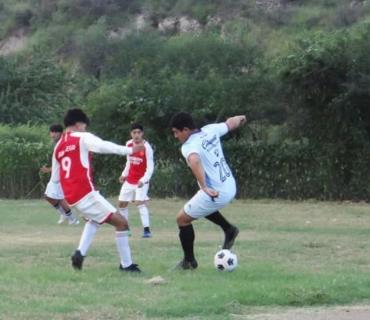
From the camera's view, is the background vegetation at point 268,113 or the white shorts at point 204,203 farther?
the background vegetation at point 268,113

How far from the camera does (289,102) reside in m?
28.3

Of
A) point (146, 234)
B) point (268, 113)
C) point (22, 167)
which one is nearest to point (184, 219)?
point (146, 234)

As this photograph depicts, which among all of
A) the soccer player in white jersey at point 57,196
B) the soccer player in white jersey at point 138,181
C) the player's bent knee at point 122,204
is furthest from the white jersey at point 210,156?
the soccer player in white jersey at point 57,196

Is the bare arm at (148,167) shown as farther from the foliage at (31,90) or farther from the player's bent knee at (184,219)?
the foliage at (31,90)

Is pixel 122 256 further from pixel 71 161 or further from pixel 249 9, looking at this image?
pixel 249 9

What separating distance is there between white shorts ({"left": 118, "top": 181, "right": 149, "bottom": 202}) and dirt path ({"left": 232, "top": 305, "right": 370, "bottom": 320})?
8872 millimetres

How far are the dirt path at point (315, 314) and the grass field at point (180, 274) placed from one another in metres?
0.17

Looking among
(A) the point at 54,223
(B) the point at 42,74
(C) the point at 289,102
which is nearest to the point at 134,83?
(C) the point at 289,102

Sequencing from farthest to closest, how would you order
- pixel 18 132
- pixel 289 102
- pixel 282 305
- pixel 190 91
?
pixel 18 132
pixel 190 91
pixel 289 102
pixel 282 305

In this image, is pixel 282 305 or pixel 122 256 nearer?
pixel 282 305

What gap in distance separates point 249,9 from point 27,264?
7240 cm

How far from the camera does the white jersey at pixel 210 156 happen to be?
459 inches

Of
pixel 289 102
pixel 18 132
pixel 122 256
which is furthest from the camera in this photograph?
pixel 18 132

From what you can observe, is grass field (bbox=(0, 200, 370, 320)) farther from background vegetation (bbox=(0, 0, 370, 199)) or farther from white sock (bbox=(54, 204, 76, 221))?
background vegetation (bbox=(0, 0, 370, 199))
